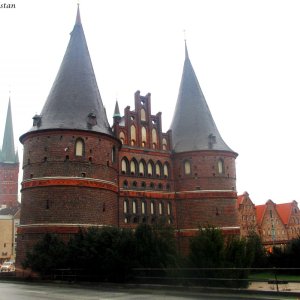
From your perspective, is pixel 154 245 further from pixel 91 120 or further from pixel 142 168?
pixel 142 168

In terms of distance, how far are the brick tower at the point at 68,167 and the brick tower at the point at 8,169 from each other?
74.0 meters

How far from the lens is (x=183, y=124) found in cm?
3862

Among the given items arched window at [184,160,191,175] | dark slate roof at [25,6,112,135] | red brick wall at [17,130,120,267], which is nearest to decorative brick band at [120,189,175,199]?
arched window at [184,160,191,175]

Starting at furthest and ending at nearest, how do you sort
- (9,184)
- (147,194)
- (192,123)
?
(9,184) < (192,123) < (147,194)

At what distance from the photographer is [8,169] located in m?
109

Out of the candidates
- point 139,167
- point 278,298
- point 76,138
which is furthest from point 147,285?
point 139,167

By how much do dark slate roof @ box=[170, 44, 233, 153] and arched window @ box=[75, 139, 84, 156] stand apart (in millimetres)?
10402

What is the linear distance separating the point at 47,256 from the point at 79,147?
7922 millimetres

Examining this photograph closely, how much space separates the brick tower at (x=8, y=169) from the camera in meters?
102

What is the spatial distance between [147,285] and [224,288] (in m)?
4.21

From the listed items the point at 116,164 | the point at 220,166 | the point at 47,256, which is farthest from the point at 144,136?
the point at 47,256

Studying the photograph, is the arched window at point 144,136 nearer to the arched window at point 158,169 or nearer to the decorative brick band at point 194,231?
the arched window at point 158,169

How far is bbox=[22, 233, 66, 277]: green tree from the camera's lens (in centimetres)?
2522

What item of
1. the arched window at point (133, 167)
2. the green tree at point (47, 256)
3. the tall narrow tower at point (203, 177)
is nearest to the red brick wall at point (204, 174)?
the tall narrow tower at point (203, 177)
